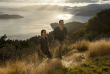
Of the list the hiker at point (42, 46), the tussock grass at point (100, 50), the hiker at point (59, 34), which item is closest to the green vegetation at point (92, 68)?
the tussock grass at point (100, 50)

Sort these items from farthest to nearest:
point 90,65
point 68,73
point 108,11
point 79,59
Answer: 1. point 108,11
2. point 79,59
3. point 90,65
4. point 68,73

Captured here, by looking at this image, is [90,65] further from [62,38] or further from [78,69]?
[62,38]

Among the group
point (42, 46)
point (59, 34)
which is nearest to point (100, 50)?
point (59, 34)

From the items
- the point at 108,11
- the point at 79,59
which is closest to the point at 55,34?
the point at 79,59

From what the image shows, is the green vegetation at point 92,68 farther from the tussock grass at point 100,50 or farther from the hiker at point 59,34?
→ the hiker at point 59,34

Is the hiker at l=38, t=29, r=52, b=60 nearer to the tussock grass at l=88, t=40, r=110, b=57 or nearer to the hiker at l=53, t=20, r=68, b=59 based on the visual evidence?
the hiker at l=53, t=20, r=68, b=59

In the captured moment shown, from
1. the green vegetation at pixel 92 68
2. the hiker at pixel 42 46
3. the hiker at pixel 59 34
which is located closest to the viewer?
the green vegetation at pixel 92 68

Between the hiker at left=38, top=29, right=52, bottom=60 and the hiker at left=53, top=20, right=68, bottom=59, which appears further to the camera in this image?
the hiker at left=53, top=20, right=68, bottom=59

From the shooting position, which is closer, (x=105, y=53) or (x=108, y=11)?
(x=105, y=53)

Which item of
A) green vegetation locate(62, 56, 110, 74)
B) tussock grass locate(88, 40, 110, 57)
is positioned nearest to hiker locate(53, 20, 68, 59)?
tussock grass locate(88, 40, 110, 57)

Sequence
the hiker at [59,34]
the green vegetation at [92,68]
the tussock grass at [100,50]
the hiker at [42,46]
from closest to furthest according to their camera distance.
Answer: the green vegetation at [92,68] < the hiker at [42,46] < the tussock grass at [100,50] < the hiker at [59,34]

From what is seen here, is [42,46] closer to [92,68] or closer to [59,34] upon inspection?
[59,34]

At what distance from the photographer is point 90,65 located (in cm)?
566

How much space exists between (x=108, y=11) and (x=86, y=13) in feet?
430
